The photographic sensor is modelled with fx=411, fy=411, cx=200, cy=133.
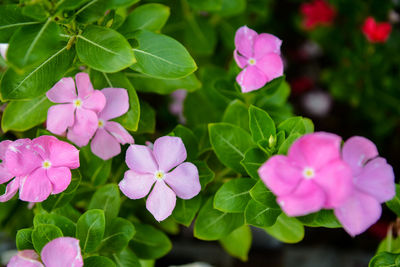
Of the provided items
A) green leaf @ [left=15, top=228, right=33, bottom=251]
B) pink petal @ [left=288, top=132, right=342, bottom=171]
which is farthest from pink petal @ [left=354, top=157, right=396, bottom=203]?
green leaf @ [left=15, top=228, right=33, bottom=251]

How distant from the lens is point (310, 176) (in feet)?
2.45

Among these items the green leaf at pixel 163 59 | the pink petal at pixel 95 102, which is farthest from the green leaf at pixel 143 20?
the pink petal at pixel 95 102

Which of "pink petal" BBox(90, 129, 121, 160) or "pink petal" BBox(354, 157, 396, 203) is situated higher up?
"pink petal" BBox(354, 157, 396, 203)

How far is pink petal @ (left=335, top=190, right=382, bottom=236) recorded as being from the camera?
78 centimetres

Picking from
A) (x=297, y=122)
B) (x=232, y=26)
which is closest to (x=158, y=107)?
(x=232, y=26)

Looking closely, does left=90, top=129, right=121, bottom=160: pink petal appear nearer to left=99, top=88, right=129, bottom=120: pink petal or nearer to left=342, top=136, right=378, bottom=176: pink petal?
left=99, top=88, right=129, bottom=120: pink petal

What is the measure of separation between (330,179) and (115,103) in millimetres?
589

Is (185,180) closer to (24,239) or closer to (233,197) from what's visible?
(233,197)

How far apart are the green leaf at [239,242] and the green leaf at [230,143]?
434 millimetres

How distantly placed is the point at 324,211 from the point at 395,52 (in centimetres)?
143

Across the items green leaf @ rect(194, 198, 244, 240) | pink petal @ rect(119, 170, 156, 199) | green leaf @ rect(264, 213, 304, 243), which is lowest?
green leaf @ rect(264, 213, 304, 243)

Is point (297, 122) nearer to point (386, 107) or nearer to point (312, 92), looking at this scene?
point (386, 107)

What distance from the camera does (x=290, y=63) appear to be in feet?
8.90

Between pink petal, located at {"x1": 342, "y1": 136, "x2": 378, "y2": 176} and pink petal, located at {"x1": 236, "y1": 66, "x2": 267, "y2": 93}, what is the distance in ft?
Answer: 1.16
